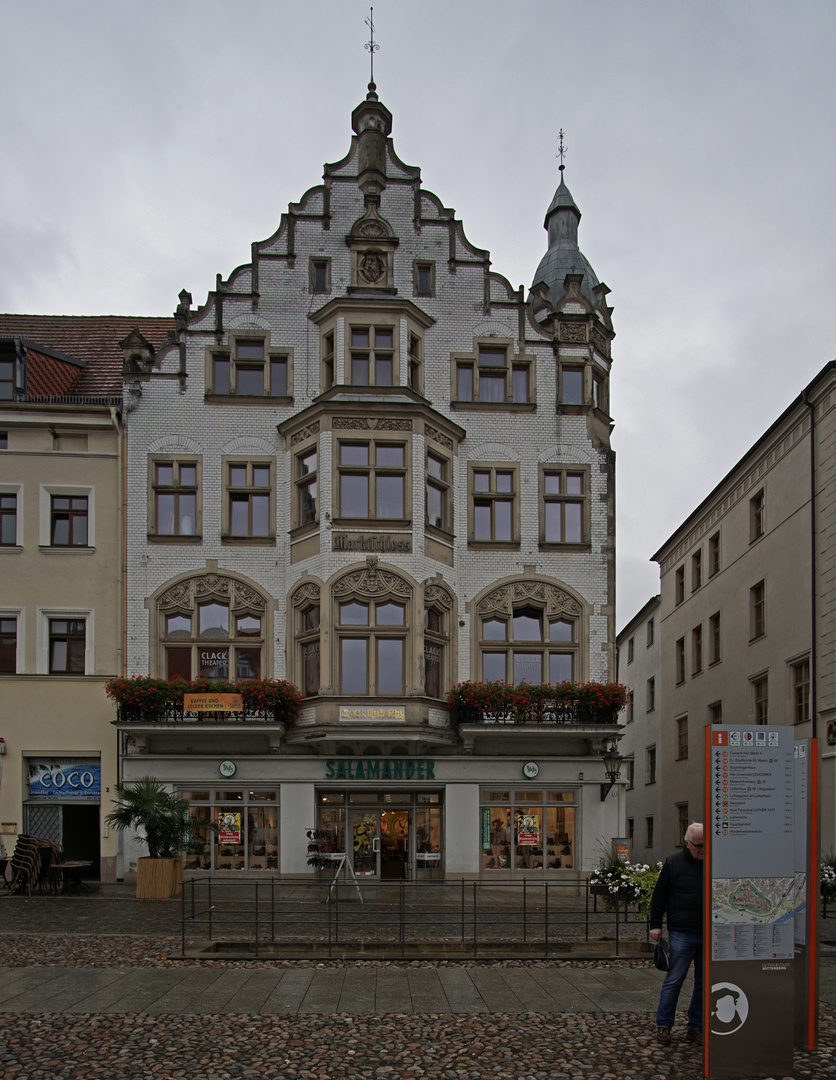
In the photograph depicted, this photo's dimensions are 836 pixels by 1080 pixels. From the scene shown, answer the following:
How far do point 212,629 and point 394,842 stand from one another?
23.3 feet

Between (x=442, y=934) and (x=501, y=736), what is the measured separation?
1087cm

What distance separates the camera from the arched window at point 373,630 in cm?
2642

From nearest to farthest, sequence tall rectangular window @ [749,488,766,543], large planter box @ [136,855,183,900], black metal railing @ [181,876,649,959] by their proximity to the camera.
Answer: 1. black metal railing @ [181,876,649,959]
2. large planter box @ [136,855,183,900]
3. tall rectangular window @ [749,488,766,543]

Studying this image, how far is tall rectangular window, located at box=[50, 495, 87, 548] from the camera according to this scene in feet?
90.8

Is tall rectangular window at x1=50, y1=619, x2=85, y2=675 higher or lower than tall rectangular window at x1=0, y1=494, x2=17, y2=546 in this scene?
lower

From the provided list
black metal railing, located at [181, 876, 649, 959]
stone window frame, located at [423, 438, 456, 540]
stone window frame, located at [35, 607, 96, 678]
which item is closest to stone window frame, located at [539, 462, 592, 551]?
stone window frame, located at [423, 438, 456, 540]

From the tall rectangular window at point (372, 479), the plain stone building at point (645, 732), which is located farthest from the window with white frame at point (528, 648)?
the plain stone building at point (645, 732)

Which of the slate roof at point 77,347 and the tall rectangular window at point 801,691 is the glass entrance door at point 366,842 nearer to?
the tall rectangular window at point 801,691

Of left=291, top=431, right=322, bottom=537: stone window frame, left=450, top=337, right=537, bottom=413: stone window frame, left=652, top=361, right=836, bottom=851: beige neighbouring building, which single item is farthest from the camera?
left=450, top=337, right=537, bottom=413: stone window frame

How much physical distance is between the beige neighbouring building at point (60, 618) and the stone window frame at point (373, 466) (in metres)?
5.72

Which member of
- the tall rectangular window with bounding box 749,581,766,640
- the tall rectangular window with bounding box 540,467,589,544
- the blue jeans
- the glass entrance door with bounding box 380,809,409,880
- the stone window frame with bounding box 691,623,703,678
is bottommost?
the glass entrance door with bounding box 380,809,409,880

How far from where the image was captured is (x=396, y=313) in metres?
27.9

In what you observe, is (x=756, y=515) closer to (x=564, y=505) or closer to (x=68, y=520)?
(x=564, y=505)

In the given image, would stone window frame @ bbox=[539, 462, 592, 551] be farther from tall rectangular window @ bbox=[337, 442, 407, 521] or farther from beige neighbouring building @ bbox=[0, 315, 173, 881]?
beige neighbouring building @ bbox=[0, 315, 173, 881]
